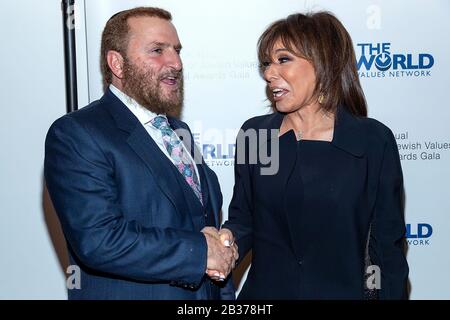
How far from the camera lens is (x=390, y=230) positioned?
2355 mm

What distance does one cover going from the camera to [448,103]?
3.29 meters

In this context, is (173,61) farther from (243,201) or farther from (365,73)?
(365,73)

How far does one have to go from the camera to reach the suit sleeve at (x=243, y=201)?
258cm

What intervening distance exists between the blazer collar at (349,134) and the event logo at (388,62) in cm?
87

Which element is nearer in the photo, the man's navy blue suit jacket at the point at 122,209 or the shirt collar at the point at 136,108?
the man's navy blue suit jacket at the point at 122,209

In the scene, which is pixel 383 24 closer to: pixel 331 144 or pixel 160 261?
pixel 331 144

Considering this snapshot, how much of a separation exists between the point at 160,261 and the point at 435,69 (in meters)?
2.01

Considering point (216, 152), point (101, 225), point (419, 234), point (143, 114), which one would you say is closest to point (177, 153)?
point (143, 114)

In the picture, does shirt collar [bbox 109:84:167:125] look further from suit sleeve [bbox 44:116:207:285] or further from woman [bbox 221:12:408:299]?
woman [bbox 221:12:408:299]

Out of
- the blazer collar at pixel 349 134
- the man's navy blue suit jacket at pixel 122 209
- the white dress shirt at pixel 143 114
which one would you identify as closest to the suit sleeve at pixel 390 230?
the blazer collar at pixel 349 134

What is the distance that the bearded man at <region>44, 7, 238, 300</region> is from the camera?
2.01 metres

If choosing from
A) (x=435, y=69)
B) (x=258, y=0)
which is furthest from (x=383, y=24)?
(x=258, y=0)

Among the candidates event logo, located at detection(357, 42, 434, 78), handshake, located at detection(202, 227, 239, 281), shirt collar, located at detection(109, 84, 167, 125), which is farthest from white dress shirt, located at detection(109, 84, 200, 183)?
event logo, located at detection(357, 42, 434, 78)

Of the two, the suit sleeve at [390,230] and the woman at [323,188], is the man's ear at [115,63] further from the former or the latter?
the suit sleeve at [390,230]
